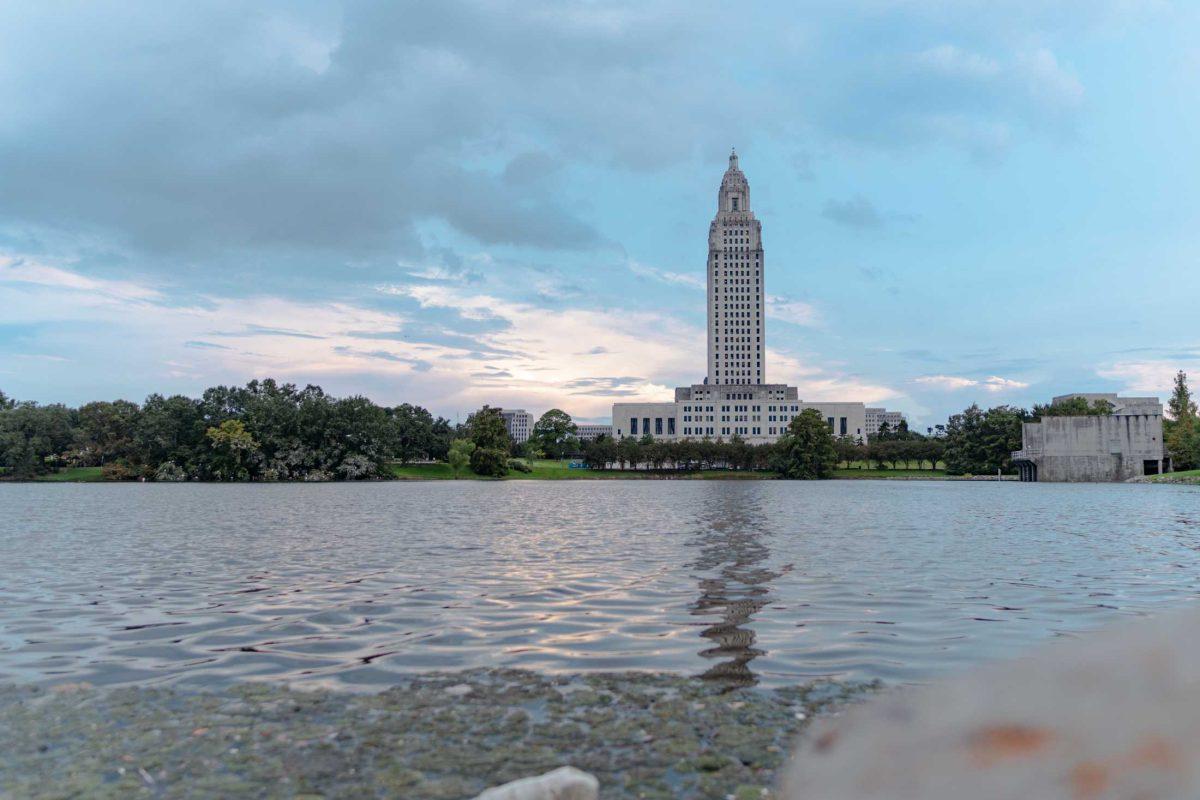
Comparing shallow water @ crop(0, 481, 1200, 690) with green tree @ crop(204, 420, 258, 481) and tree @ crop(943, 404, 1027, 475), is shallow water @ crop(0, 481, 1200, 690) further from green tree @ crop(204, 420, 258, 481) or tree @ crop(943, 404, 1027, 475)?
tree @ crop(943, 404, 1027, 475)

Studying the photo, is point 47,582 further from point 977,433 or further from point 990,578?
point 977,433

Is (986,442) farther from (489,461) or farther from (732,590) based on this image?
(732,590)

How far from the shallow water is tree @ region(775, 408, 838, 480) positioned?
119m

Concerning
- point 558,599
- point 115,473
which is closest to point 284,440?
point 115,473

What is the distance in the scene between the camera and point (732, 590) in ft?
55.0

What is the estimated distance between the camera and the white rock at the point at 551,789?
5.34 meters

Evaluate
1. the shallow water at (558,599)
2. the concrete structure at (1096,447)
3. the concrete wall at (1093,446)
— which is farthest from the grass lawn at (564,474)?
the shallow water at (558,599)

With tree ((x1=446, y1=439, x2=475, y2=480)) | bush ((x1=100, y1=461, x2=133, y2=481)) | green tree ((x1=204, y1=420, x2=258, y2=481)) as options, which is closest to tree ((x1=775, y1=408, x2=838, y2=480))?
tree ((x1=446, y1=439, x2=475, y2=480))

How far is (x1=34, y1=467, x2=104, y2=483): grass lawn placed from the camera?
130125 mm

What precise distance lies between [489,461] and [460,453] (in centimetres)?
598

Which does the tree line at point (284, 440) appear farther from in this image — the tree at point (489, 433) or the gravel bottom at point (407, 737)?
the gravel bottom at point (407, 737)

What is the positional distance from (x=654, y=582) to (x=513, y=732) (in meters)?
10.5

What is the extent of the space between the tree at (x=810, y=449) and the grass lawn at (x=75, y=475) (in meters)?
120

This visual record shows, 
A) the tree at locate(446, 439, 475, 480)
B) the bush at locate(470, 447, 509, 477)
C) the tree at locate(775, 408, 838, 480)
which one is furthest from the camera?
the tree at locate(775, 408, 838, 480)
